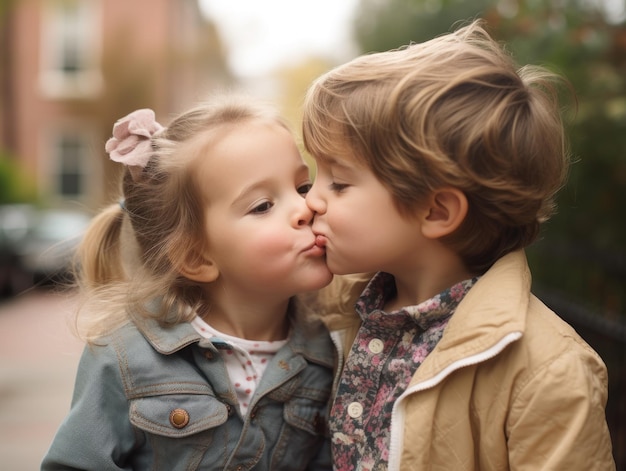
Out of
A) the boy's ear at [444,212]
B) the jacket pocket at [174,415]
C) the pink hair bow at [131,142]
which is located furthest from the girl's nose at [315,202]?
the jacket pocket at [174,415]

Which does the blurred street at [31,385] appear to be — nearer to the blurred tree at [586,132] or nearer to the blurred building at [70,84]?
the blurred tree at [586,132]

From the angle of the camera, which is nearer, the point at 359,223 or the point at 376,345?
the point at 359,223

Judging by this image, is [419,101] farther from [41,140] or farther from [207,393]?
[41,140]

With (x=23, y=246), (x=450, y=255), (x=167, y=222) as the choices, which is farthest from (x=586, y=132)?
(x=23, y=246)

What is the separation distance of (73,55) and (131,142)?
2320 cm

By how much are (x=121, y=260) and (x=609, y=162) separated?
281 cm

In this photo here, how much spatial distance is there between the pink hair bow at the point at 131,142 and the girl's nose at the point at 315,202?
0.52 m

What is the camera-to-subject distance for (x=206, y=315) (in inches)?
92.0

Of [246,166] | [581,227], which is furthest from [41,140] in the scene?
[246,166]

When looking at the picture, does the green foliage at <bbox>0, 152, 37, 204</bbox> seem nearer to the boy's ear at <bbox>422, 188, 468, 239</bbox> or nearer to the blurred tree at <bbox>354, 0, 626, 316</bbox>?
the blurred tree at <bbox>354, 0, 626, 316</bbox>

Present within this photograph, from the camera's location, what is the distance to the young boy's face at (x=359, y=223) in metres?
2.02

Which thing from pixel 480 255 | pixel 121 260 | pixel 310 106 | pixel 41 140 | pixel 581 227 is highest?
pixel 310 106

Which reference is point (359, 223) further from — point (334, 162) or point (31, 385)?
point (31, 385)

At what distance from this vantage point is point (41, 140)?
78.5ft
